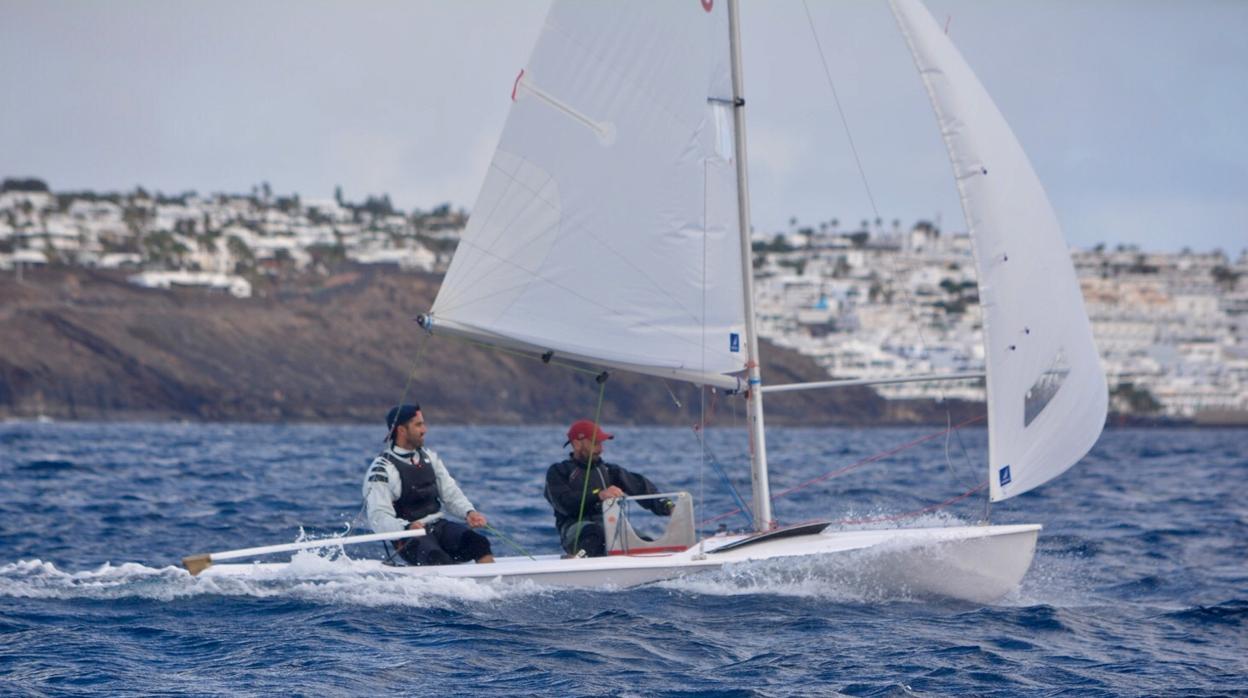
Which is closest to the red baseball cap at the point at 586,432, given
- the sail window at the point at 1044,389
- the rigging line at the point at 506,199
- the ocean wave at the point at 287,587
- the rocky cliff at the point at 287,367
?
the ocean wave at the point at 287,587

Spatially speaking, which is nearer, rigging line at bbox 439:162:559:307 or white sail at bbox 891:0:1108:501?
white sail at bbox 891:0:1108:501

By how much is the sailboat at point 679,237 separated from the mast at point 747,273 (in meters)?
0.01

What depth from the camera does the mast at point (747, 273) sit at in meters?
12.0

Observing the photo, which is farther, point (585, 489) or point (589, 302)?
point (589, 302)

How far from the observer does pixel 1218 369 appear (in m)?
123

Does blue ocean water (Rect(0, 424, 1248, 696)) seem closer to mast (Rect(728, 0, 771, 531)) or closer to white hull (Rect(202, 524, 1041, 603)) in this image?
white hull (Rect(202, 524, 1041, 603))

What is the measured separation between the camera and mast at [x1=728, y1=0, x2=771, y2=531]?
39.4 ft

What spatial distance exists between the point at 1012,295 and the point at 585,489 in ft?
11.1

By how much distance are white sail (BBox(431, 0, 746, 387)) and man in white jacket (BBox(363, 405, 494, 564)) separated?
2.99 ft

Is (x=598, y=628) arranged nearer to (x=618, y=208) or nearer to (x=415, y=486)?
(x=415, y=486)

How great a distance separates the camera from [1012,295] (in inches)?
460

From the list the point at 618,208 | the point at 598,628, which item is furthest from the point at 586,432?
the point at 598,628

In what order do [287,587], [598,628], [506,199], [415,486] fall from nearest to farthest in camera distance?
[598,628], [287,587], [415,486], [506,199]

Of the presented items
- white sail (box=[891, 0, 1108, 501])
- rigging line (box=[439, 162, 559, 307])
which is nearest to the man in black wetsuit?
rigging line (box=[439, 162, 559, 307])
